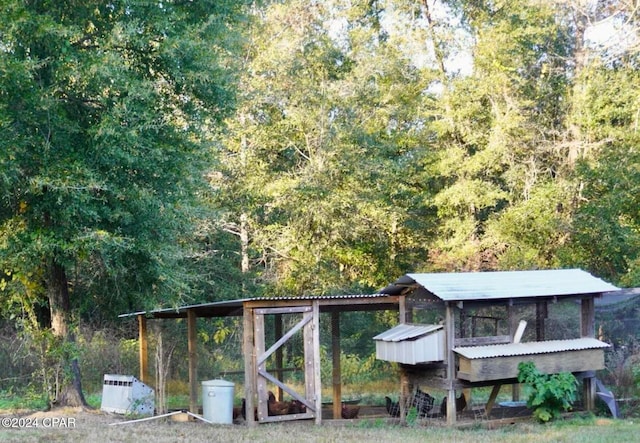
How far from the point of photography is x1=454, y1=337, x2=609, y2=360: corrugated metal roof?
10953 mm

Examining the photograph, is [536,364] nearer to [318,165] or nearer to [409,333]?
[409,333]

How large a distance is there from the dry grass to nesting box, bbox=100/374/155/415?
0.48 meters

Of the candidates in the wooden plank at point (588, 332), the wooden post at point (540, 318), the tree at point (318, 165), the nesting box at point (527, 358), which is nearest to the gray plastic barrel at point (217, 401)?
the nesting box at point (527, 358)

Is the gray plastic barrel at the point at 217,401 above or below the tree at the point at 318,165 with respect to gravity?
below

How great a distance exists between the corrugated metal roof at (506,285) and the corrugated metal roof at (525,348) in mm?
830

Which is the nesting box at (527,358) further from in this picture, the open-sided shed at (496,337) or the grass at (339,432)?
the grass at (339,432)

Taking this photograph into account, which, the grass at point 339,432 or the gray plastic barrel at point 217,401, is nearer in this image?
the grass at point 339,432

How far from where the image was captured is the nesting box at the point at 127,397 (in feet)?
39.6

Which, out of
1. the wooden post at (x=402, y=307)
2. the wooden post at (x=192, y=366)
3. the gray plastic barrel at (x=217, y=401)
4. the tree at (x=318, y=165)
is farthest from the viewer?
the tree at (x=318, y=165)

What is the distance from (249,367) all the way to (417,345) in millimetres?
2618

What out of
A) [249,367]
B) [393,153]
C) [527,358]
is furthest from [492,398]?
[393,153]

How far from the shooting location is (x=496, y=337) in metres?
11.8

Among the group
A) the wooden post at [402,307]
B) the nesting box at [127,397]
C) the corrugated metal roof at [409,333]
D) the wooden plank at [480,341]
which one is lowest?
the nesting box at [127,397]

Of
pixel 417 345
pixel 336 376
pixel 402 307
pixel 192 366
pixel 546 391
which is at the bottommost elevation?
pixel 336 376
